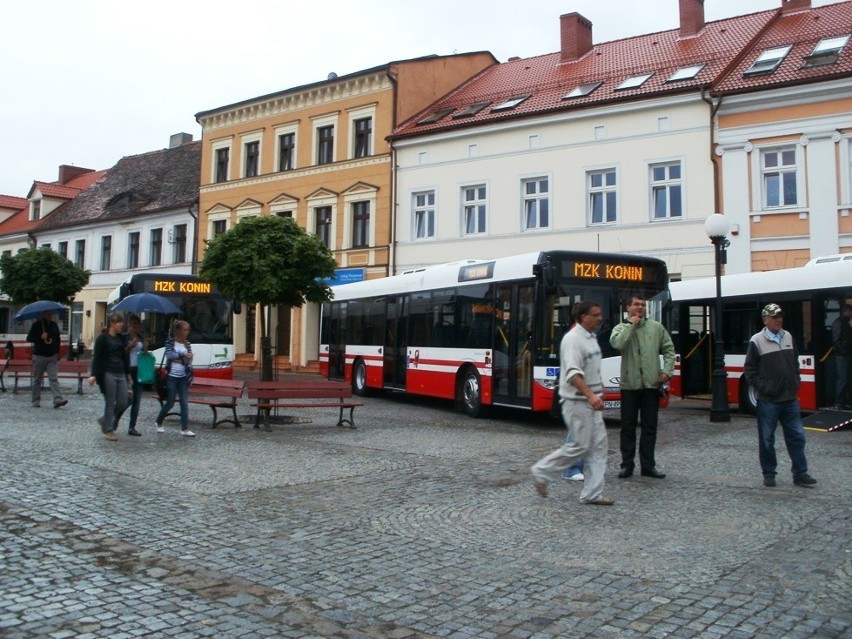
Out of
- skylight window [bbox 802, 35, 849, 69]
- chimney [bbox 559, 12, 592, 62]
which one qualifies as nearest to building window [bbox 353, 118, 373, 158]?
chimney [bbox 559, 12, 592, 62]

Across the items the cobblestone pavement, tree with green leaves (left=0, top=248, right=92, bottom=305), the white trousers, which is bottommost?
the cobblestone pavement

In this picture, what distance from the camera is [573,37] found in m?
32.2

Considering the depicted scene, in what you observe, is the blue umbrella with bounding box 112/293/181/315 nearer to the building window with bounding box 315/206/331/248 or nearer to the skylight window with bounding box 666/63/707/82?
the building window with bounding box 315/206/331/248

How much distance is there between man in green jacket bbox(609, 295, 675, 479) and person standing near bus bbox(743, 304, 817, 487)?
0.92 metres

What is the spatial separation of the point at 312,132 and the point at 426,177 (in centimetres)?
682

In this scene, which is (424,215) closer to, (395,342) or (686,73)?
(686,73)

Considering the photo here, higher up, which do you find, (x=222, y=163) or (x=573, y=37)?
(x=573, y=37)

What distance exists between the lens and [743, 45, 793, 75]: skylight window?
24625 mm

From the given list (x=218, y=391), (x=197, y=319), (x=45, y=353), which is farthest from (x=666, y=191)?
(x=45, y=353)

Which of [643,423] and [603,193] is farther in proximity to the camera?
[603,193]

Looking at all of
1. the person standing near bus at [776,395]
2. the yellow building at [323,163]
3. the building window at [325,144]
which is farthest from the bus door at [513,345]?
the building window at [325,144]

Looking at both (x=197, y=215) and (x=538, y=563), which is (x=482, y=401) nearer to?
(x=538, y=563)

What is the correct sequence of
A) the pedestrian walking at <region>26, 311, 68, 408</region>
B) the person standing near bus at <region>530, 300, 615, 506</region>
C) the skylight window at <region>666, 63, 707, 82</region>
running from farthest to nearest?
the skylight window at <region>666, 63, 707, 82</region>
the pedestrian walking at <region>26, 311, 68, 408</region>
the person standing near bus at <region>530, 300, 615, 506</region>

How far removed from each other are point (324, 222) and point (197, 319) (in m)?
13.4
